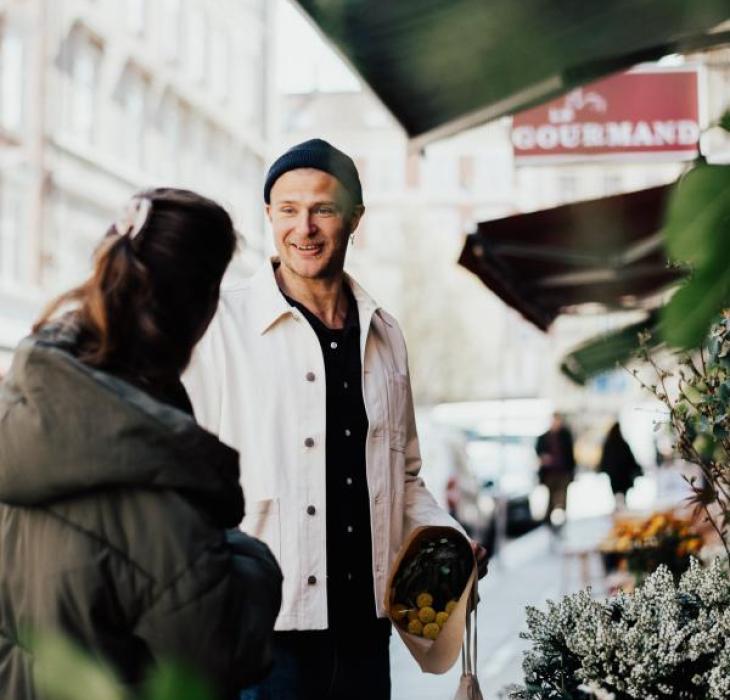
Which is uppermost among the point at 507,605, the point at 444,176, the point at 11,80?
the point at 444,176

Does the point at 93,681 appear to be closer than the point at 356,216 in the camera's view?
Yes

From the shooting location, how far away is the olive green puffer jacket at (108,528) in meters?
1.83

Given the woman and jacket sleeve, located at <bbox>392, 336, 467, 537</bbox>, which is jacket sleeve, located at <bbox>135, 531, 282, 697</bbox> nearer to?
the woman

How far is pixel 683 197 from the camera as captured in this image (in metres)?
1.68

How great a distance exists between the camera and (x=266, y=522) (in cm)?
315

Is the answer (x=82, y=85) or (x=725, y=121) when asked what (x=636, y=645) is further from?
(x=82, y=85)

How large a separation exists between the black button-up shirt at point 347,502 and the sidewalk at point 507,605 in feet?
8.85

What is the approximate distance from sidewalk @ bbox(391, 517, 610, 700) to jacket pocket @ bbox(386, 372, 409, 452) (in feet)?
8.58

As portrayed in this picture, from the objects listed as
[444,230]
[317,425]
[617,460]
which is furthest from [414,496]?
[444,230]

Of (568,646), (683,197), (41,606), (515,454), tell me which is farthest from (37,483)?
(515,454)

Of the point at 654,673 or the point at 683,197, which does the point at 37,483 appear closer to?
the point at 683,197

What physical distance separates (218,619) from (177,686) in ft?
2.77

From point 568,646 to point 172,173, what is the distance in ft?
108

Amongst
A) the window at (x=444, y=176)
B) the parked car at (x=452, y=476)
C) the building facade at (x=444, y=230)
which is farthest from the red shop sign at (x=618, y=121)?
the window at (x=444, y=176)
